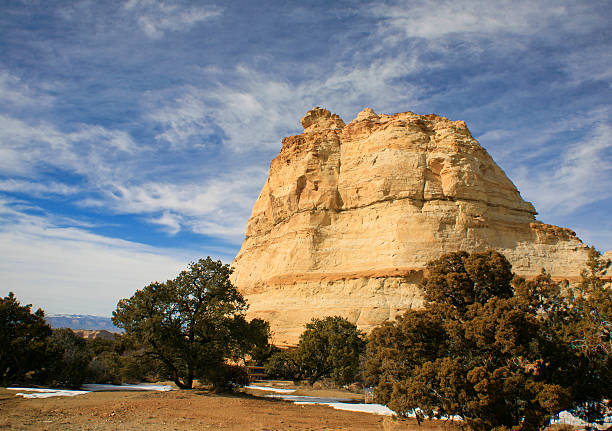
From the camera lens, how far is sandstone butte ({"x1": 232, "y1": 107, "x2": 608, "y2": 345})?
149ft

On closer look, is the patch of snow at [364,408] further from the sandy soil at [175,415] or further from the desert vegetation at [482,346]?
the desert vegetation at [482,346]

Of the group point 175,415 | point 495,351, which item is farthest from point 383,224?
point 175,415

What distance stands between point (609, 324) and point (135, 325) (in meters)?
20.7

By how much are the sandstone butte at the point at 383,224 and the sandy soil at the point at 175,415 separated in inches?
934

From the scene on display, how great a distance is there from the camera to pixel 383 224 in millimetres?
50125

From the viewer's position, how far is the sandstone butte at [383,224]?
149 ft

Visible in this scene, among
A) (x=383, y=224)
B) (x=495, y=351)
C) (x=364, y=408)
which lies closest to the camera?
(x=495, y=351)

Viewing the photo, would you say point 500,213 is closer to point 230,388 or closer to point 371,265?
point 371,265

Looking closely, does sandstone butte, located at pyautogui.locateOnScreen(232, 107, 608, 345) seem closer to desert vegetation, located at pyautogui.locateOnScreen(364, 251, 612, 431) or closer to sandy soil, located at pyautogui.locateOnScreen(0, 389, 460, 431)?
sandy soil, located at pyautogui.locateOnScreen(0, 389, 460, 431)

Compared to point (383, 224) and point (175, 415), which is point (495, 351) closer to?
point (175, 415)

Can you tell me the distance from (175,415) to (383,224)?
3787cm

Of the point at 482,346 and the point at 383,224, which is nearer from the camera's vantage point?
the point at 482,346

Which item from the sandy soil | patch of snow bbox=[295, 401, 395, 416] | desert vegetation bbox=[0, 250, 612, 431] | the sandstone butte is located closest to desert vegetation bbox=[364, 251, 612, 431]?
desert vegetation bbox=[0, 250, 612, 431]

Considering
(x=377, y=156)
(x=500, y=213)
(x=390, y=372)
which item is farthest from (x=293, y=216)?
(x=390, y=372)
